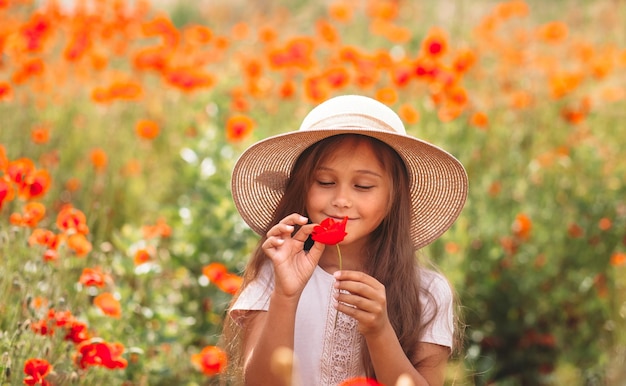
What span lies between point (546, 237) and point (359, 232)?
1.67 meters

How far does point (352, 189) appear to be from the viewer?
79.8 inches

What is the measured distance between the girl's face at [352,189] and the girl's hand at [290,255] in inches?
4.5

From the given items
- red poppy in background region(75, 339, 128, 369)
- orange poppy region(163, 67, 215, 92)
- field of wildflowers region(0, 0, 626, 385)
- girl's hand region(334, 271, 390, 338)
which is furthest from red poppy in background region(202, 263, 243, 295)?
orange poppy region(163, 67, 215, 92)

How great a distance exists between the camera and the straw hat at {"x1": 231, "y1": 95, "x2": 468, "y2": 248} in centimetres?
206

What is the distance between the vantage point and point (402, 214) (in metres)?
2.18

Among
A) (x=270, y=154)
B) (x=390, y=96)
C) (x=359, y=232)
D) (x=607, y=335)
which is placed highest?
(x=390, y=96)

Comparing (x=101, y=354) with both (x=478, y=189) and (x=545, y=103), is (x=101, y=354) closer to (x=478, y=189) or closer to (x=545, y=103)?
(x=478, y=189)

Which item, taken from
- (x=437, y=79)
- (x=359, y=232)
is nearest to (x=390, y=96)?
(x=437, y=79)

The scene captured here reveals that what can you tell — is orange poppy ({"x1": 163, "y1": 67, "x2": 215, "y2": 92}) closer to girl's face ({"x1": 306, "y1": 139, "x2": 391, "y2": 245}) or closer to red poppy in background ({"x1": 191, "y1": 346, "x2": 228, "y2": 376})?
red poppy in background ({"x1": 191, "y1": 346, "x2": 228, "y2": 376})

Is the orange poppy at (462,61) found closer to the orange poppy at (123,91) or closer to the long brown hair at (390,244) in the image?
the orange poppy at (123,91)

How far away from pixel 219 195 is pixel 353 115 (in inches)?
45.7

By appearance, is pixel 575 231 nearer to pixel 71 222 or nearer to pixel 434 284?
pixel 434 284

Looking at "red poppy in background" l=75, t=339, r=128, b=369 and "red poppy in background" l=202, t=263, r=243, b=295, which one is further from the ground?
"red poppy in background" l=202, t=263, r=243, b=295

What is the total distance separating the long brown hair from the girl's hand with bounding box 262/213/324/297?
0.23 m
